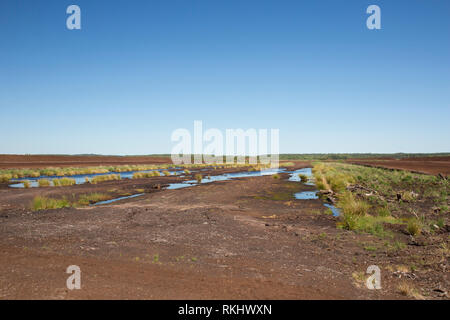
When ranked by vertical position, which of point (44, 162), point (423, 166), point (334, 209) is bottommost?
point (334, 209)

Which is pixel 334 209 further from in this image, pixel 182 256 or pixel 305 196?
pixel 182 256

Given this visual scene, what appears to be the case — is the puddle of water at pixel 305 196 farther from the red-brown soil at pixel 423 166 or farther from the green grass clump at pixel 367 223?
the red-brown soil at pixel 423 166

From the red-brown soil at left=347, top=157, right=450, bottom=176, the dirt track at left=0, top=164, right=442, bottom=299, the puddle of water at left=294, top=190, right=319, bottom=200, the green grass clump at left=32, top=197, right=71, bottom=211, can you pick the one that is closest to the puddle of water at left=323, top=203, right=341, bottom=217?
the dirt track at left=0, top=164, right=442, bottom=299

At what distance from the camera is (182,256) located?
28.5 feet

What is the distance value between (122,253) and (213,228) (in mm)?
4321

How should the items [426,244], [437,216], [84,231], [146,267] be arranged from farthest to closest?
[437,216] < [84,231] < [426,244] < [146,267]

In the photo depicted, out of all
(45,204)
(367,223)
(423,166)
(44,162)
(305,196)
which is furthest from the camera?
(44,162)

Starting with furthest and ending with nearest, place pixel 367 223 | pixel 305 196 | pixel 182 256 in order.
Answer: pixel 305 196 → pixel 367 223 → pixel 182 256

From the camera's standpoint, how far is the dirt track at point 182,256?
622 centimetres

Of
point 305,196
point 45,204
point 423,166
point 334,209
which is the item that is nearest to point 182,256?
point 334,209

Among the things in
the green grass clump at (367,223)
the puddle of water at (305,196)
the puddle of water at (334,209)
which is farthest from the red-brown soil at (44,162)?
the green grass clump at (367,223)

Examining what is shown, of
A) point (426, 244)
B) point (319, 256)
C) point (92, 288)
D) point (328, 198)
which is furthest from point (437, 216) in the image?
point (92, 288)
